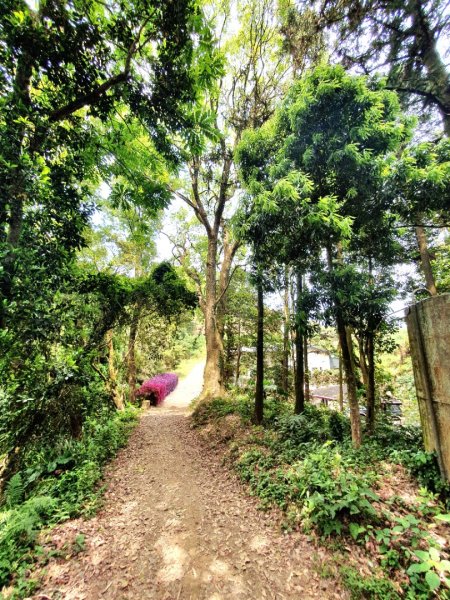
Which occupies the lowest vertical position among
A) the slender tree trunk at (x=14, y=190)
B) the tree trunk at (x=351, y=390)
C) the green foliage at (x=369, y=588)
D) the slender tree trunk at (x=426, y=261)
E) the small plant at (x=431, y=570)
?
the green foliage at (x=369, y=588)

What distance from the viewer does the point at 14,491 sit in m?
3.91

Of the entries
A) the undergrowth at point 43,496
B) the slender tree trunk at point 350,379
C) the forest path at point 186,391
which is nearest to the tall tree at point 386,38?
the slender tree trunk at point 350,379

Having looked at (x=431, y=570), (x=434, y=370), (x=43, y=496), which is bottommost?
(x=43, y=496)

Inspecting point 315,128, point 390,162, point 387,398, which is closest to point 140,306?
point 315,128

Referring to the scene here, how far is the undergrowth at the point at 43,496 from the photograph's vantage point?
9.00 feet

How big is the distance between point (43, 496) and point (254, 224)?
19.7 ft

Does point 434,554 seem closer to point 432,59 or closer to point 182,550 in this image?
point 182,550

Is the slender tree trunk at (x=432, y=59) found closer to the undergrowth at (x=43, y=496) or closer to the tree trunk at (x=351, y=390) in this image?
the tree trunk at (x=351, y=390)

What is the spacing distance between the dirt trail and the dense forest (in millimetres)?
325

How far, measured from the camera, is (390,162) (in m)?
4.19

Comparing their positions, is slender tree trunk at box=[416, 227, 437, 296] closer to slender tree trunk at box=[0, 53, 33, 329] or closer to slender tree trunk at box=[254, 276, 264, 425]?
slender tree trunk at box=[254, 276, 264, 425]

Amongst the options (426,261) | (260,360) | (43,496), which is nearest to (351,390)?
(260,360)

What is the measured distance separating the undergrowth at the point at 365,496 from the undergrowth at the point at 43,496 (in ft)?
9.20

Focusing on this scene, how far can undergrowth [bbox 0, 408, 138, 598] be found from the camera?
274 centimetres
